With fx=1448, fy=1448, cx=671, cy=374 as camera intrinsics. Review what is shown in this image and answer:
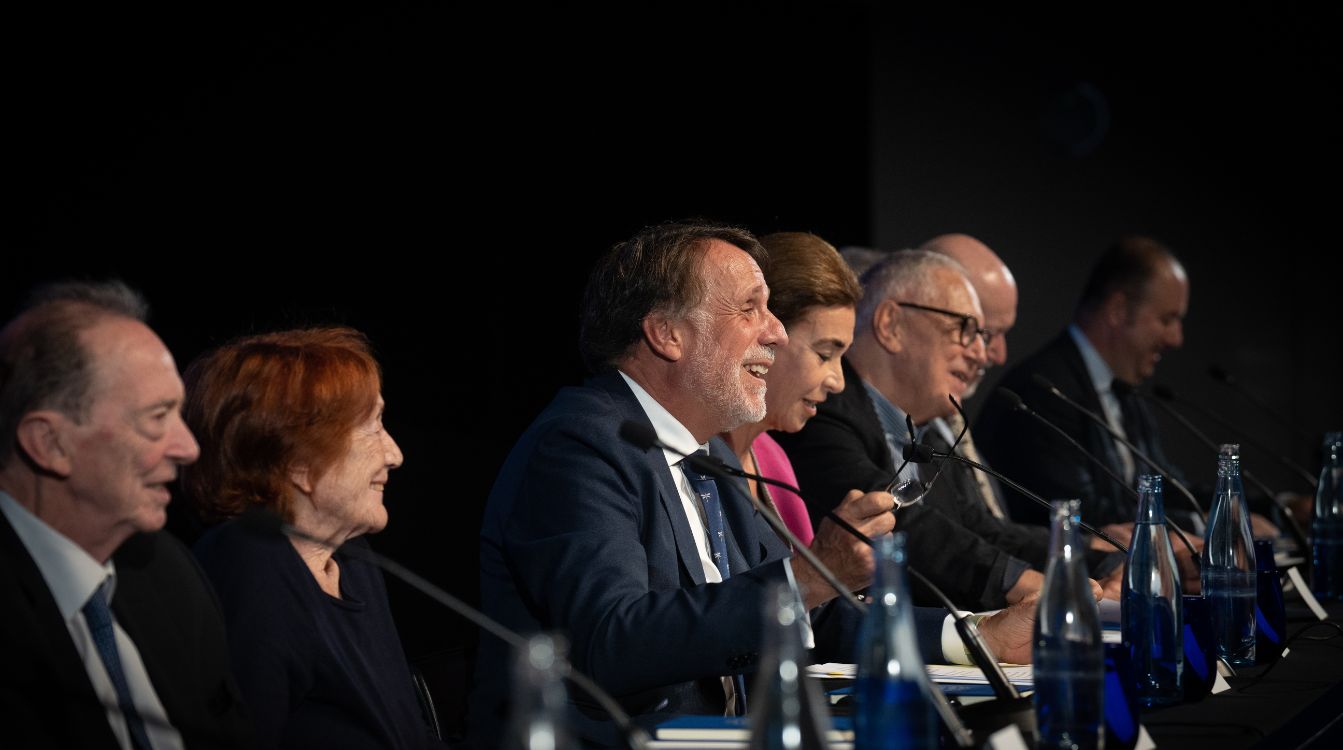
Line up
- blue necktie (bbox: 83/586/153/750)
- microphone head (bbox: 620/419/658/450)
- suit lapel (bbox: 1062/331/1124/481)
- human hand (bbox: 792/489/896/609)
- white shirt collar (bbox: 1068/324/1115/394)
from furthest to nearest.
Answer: white shirt collar (bbox: 1068/324/1115/394) < suit lapel (bbox: 1062/331/1124/481) < human hand (bbox: 792/489/896/609) < microphone head (bbox: 620/419/658/450) < blue necktie (bbox: 83/586/153/750)

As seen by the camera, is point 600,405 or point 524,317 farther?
point 524,317

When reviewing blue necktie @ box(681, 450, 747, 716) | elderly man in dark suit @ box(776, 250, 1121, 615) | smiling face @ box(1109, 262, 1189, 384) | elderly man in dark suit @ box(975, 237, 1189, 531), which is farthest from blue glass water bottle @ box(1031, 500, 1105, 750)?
smiling face @ box(1109, 262, 1189, 384)

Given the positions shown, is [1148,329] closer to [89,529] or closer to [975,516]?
[975,516]

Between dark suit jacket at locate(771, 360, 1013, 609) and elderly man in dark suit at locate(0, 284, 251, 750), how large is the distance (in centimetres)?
172

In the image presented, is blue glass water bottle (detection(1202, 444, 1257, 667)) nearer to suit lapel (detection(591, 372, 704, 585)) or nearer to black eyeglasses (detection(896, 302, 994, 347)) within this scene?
suit lapel (detection(591, 372, 704, 585))

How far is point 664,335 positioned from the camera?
2.53m

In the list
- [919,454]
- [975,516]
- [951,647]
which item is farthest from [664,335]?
[975,516]

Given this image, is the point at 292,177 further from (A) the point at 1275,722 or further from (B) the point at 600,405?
(A) the point at 1275,722

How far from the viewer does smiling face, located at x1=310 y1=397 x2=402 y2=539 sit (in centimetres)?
212

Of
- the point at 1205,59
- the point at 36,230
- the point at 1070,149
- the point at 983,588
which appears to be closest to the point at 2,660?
the point at 36,230

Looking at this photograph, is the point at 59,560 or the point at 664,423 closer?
the point at 59,560

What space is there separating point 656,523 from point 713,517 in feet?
0.76

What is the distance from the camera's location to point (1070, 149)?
6.59 m

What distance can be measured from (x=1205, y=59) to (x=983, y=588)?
4767 mm
